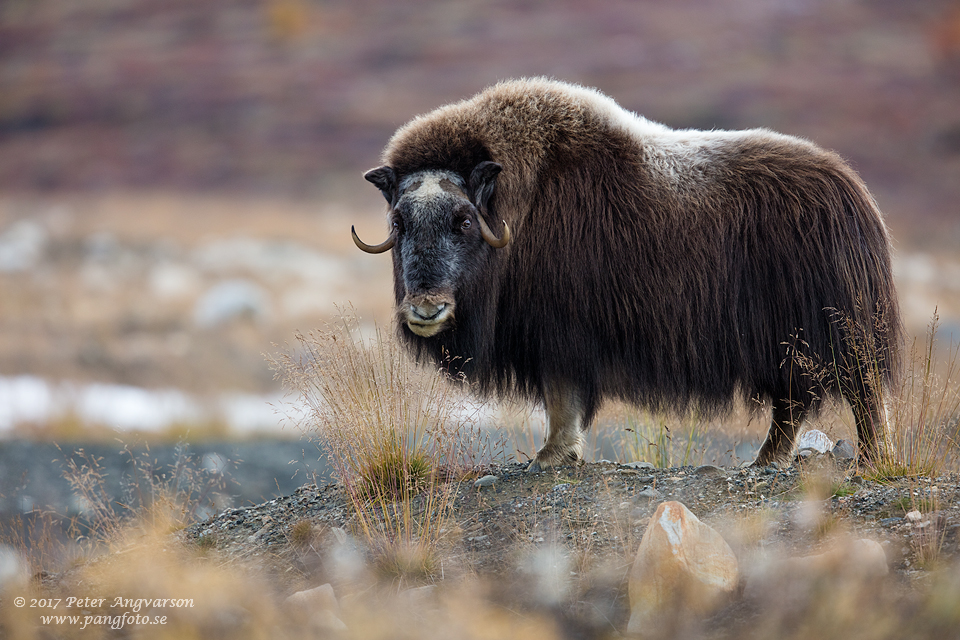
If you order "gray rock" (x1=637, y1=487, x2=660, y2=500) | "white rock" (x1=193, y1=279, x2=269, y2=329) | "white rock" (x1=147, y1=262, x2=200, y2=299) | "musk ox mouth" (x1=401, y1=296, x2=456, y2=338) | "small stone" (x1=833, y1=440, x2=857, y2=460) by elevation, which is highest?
"musk ox mouth" (x1=401, y1=296, x2=456, y2=338)

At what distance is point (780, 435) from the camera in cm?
399

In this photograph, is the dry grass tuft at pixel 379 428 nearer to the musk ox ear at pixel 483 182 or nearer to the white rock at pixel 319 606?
the white rock at pixel 319 606

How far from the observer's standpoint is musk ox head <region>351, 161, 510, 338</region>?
11.4 ft

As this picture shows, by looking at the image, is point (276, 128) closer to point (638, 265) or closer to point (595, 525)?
point (638, 265)

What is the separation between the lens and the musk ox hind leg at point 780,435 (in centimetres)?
386

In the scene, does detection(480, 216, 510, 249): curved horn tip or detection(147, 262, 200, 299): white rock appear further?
detection(147, 262, 200, 299): white rock

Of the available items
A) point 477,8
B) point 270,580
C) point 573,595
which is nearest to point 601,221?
point 573,595

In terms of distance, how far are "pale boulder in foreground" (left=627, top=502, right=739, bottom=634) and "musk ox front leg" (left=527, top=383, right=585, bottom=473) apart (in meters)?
1.15

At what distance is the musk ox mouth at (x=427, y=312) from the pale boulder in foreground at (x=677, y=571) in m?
1.29

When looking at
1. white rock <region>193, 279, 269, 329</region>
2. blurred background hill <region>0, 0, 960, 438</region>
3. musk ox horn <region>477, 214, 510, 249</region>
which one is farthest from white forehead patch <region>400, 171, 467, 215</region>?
white rock <region>193, 279, 269, 329</region>

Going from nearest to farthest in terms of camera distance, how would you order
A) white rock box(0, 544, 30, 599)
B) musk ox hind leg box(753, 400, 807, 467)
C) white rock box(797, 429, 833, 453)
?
white rock box(0, 544, 30, 599) < musk ox hind leg box(753, 400, 807, 467) < white rock box(797, 429, 833, 453)

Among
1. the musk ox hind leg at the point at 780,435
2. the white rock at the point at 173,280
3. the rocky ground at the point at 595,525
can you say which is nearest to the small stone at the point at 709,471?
the rocky ground at the point at 595,525

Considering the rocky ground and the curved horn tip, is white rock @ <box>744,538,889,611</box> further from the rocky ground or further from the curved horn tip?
the curved horn tip

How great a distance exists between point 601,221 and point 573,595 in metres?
1.68
